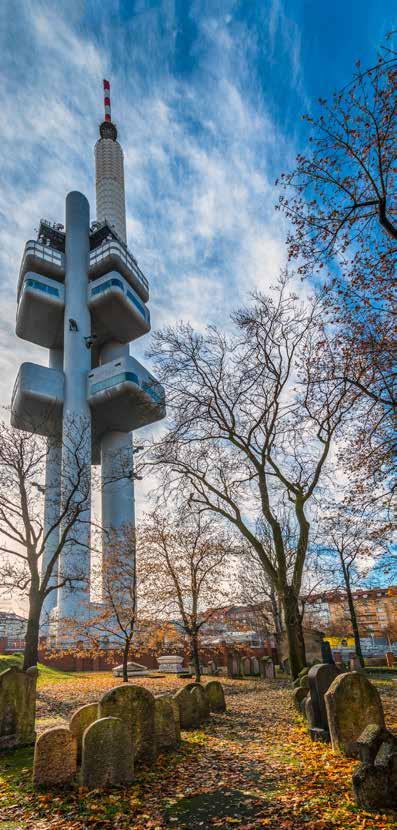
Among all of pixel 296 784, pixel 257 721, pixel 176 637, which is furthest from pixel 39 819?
pixel 176 637

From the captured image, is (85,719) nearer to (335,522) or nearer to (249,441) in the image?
(335,522)

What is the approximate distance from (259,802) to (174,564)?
19501mm

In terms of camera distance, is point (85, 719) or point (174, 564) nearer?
point (85, 719)

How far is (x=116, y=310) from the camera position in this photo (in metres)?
60.4

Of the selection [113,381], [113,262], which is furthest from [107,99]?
[113,381]

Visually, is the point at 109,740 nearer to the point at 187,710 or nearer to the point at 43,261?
the point at 187,710

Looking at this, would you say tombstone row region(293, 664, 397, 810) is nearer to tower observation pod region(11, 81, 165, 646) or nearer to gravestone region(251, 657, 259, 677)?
gravestone region(251, 657, 259, 677)

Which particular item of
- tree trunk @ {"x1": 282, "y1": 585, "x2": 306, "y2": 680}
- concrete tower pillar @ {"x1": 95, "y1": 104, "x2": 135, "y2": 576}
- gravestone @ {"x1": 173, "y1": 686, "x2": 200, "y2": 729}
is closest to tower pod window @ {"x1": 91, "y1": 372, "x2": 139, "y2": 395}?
concrete tower pillar @ {"x1": 95, "y1": 104, "x2": 135, "y2": 576}

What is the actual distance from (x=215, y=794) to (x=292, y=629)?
9817 millimetres

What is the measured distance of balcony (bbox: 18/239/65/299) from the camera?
5875 centimetres

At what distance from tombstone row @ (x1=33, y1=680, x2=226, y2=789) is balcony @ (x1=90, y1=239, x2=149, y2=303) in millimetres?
59208

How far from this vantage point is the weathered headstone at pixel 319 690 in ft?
26.4

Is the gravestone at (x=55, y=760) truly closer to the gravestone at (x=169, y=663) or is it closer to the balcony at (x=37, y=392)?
the gravestone at (x=169, y=663)

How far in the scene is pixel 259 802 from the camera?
17.1ft
